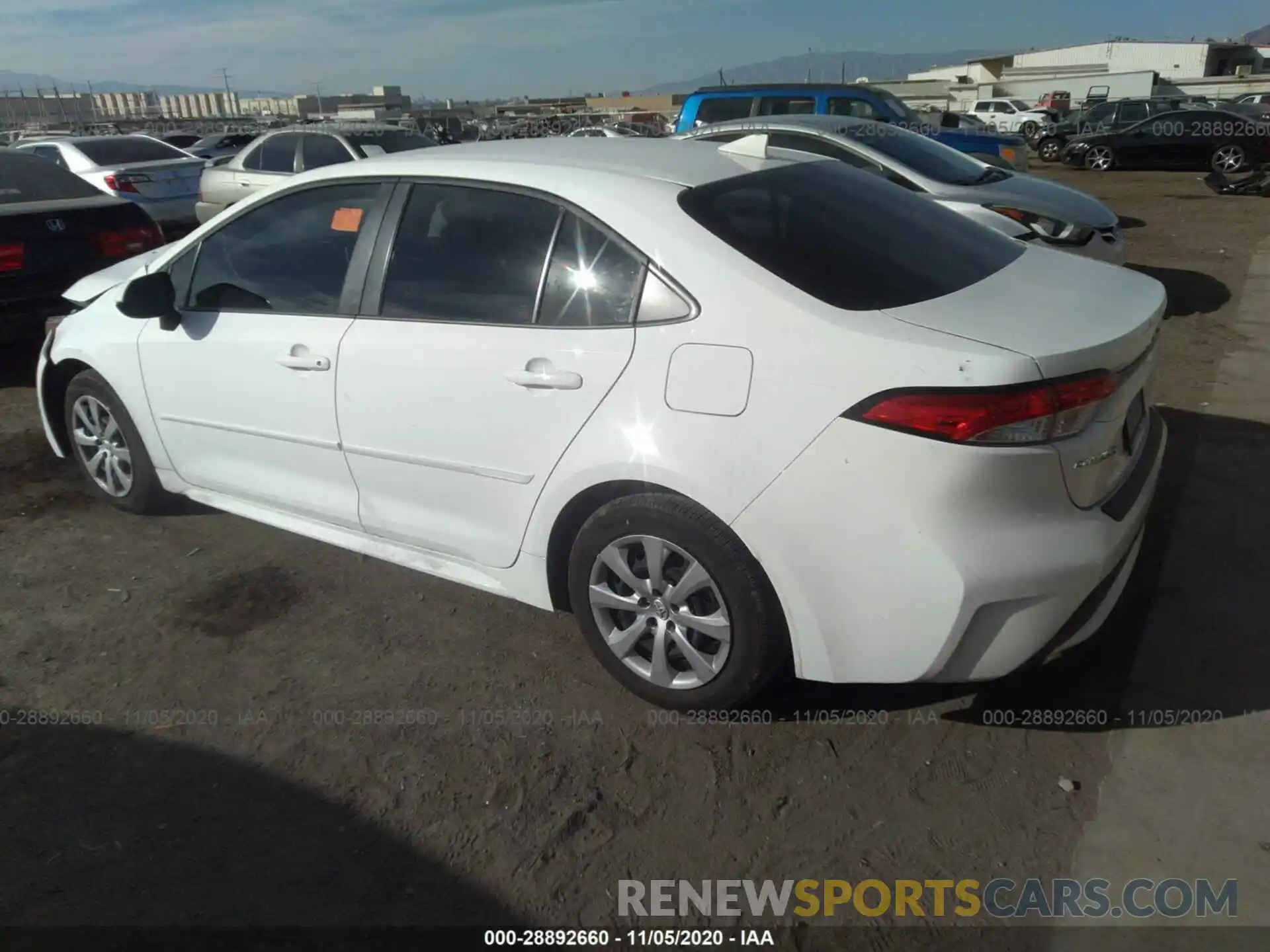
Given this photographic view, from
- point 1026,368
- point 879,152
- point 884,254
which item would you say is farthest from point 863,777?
point 879,152

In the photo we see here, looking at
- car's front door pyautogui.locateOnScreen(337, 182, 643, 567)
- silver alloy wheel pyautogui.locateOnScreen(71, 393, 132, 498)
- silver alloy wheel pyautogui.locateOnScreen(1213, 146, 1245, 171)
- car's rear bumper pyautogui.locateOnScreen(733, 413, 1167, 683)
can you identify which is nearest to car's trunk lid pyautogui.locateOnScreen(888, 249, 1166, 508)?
car's rear bumper pyautogui.locateOnScreen(733, 413, 1167, 683)

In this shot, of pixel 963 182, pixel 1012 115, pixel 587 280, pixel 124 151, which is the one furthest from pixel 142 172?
pixel 1012 115

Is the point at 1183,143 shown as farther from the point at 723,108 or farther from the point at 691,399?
the point at 691,399

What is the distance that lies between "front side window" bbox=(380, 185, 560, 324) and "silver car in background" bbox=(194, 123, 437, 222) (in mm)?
9185

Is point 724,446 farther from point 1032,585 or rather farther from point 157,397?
point 157,397

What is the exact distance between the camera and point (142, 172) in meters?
12.1

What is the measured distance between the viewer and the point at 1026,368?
2324 millimetres

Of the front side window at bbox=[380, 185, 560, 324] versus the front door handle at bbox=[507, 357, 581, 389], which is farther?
the front side window at bbox=[380, 185, 560, 324]

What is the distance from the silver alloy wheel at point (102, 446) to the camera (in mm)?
4445

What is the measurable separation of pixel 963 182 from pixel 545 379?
577 centimetres

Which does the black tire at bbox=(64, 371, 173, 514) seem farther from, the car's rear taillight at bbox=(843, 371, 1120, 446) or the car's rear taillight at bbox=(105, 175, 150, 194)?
the car's rear taillight at bbox=(105, 175, 150, 194)

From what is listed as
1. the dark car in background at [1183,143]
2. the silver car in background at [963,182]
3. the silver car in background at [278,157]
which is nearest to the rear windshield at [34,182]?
the silver car in background at [278,157]

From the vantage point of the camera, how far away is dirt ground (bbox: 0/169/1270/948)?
8.00 feet

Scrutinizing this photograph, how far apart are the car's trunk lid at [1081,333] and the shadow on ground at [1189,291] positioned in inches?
204
